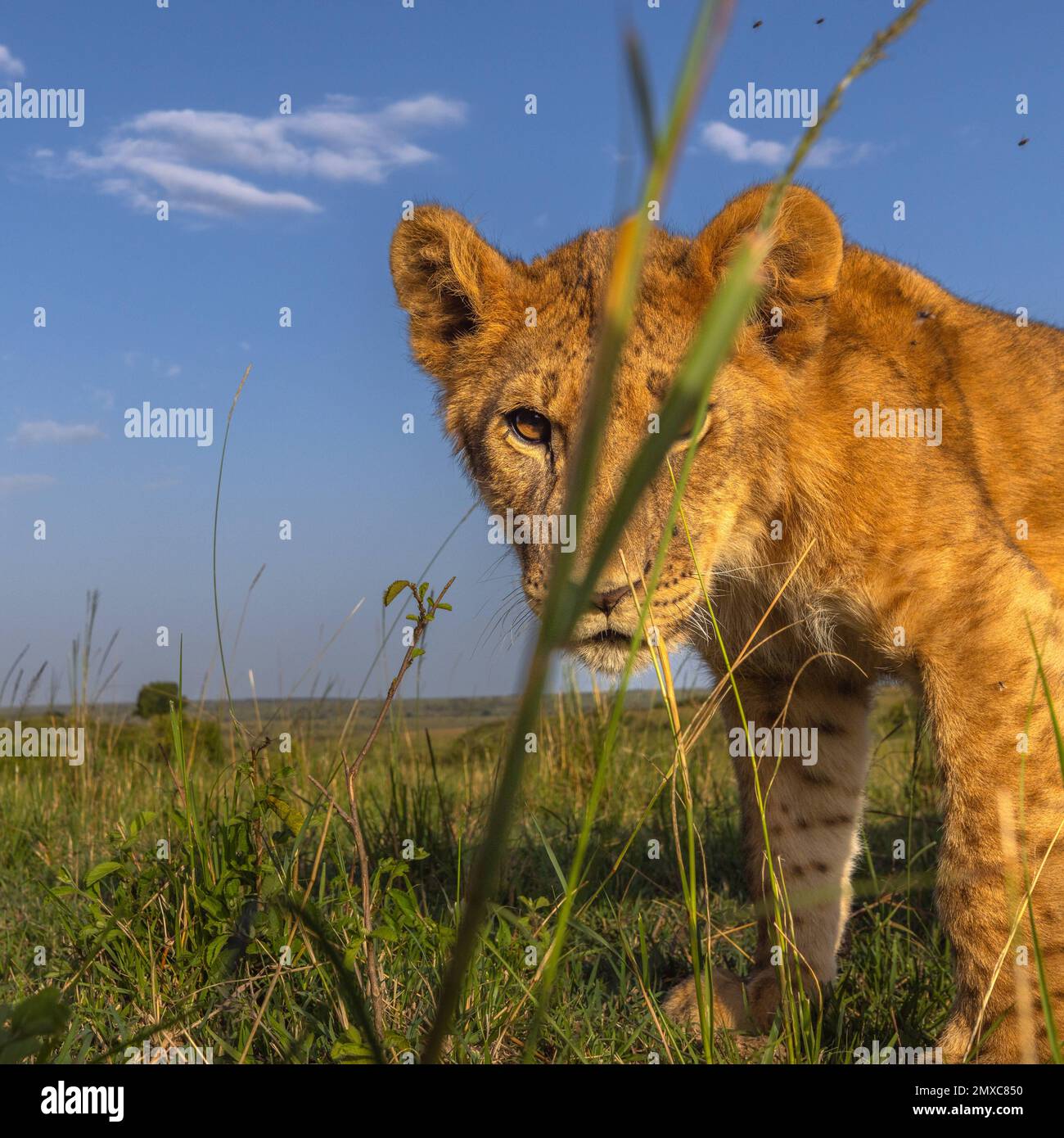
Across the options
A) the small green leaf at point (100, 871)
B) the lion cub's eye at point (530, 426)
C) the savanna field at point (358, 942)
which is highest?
the lion cub's eye at point (530, 426)

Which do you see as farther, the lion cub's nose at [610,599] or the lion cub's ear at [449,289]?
the lion cub's ear at [449,289]

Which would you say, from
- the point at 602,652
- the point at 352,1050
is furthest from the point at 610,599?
the point at 352,1050

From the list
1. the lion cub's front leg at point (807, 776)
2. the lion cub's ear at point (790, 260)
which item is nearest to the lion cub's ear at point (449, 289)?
the lion cub's ear at point (790, 260)

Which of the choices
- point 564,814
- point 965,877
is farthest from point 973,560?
point 564,814

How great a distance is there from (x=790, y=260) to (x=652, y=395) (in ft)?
A: 2.33

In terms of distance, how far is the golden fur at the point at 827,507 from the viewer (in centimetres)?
302

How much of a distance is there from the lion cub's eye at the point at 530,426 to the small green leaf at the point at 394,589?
1.09m

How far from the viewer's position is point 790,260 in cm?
353

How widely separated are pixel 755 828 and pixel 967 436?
64.8 inches

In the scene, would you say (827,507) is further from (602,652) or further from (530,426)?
(530,426)

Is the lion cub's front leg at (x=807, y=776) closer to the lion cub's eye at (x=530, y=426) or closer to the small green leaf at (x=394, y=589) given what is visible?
the lion cub's eye at (x=530, y=426)

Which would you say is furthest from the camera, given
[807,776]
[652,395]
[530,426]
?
[807,776]

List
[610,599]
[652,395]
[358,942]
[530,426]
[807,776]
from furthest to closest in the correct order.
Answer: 1. [807,776]
2. [530,426]
3. [652,395]
4. [610,599]
5. [358,942]
